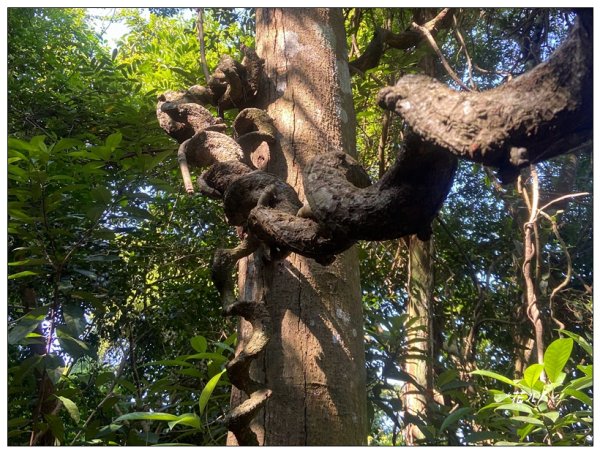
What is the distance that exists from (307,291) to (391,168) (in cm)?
53

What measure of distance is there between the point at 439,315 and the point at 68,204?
8.50 ft

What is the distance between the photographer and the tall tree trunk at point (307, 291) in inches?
44.4

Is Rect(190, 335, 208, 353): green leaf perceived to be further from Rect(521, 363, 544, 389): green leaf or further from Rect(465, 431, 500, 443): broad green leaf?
Rect(521, 363, 544, 389): green leaf

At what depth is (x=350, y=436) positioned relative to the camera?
1.15 metres

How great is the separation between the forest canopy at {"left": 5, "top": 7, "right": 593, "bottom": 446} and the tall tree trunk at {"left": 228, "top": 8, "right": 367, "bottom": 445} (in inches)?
2.3

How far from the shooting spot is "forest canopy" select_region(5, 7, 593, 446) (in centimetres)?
159

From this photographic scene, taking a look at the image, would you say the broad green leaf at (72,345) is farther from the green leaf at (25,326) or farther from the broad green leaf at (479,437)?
the broad green leaf at (479,437)

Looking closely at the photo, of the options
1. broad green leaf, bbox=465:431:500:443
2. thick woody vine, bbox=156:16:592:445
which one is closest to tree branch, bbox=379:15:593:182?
thick woody vine, bbox=156:16:592:445

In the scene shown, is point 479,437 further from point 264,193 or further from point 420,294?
point 420,294

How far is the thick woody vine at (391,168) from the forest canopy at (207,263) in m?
0.01

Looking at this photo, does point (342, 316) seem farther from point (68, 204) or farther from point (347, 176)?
point (68, 204)

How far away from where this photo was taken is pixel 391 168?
77 centimetres

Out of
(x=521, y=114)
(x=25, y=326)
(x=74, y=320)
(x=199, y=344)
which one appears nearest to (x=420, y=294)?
(x=199, y=344)

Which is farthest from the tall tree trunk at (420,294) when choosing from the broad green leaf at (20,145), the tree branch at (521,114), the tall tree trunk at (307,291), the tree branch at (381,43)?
the tree branch at (521,114)
